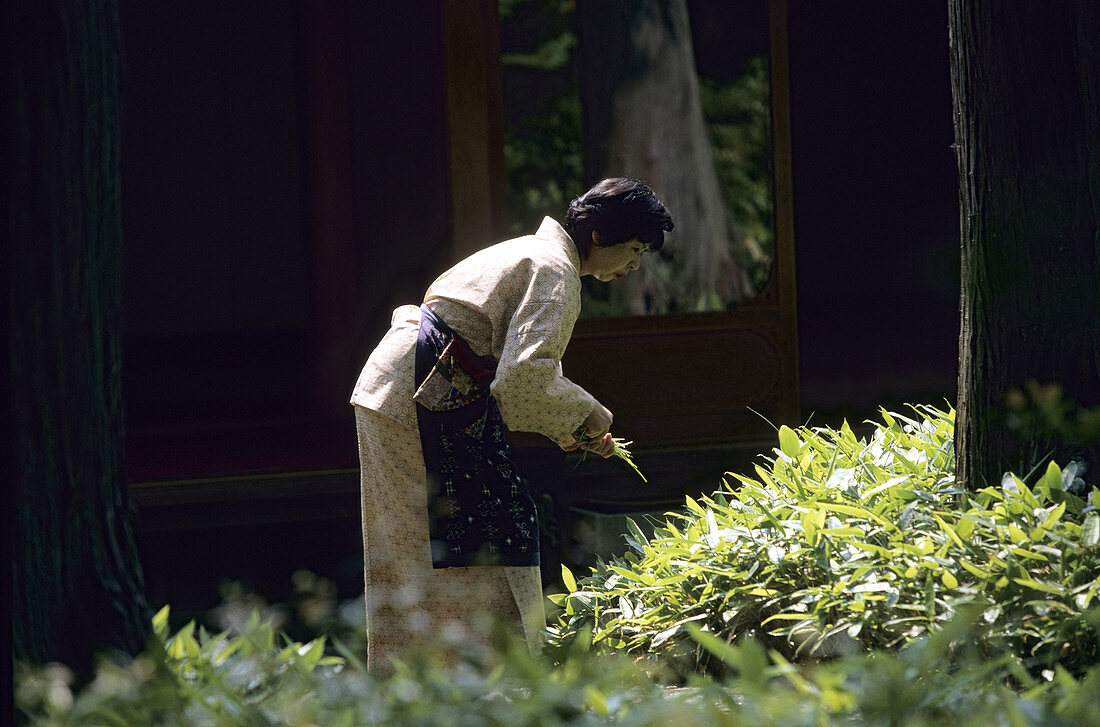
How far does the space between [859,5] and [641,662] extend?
5.08m

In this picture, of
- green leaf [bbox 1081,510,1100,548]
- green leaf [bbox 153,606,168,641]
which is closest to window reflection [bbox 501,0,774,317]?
green leaf [bbox 1081,510,1100,548]

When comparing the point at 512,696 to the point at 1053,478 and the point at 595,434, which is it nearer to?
the point at 595,434

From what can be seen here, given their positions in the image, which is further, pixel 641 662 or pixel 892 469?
pixel 892 469

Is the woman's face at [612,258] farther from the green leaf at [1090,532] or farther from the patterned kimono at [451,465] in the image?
the green leaf at [1090,532]

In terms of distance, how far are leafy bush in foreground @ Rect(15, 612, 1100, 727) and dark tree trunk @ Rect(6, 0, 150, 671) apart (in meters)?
0.17

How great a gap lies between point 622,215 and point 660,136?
3785mm

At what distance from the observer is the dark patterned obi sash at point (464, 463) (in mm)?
3086

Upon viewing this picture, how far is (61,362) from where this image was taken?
2.13 metres

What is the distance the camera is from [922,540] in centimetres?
254

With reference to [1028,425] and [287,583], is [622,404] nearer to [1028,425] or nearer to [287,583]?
[287,583]

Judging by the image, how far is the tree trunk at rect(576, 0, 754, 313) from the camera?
6.59 metres

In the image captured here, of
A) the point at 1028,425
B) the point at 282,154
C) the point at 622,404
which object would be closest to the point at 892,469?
the point at 1028,425

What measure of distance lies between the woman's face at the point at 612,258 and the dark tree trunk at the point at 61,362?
1430mm

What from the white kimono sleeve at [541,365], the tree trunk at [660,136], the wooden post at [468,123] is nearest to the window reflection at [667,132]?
the tree trunk at [660,136]
